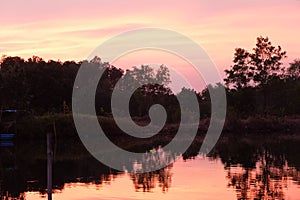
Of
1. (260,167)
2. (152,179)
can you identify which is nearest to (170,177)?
(152,179)

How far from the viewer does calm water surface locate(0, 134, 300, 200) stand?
17.5 metres

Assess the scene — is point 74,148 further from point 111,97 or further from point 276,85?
point 276,85

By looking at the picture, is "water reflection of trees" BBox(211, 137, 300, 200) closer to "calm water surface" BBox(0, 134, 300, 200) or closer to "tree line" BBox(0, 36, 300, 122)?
"calm water surface" BBox(0, 134, 300, 200)

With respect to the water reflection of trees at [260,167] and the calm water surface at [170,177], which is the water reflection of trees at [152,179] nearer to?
the calm water surface at [170,177]

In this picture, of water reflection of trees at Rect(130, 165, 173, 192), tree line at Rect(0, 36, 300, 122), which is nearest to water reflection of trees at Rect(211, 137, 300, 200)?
water reflection of trees at Rect(130, 165, 173, 192)

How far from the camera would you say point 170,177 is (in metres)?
21.3

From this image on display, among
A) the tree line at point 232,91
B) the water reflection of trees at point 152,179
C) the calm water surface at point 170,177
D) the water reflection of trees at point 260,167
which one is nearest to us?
the calm water surface at point 170,177

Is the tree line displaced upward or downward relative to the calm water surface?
upward

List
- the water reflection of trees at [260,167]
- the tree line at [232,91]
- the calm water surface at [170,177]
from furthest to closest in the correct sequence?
the tree line at [232,91], the water reflection of trees at [260,167], the calm water surface at [170,177]

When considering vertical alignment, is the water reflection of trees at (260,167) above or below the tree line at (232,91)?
below

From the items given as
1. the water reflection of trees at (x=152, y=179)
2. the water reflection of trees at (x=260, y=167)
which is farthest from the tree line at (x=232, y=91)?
the water reflection of trees at (x=152, y=179)

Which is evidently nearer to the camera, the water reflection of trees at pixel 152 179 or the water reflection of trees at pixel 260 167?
the water reflection of trees at pixel 260 167

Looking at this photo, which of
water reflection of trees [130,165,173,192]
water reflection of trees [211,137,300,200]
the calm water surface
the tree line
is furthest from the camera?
the tree line

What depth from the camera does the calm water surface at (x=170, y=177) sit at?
1747 centimetres
